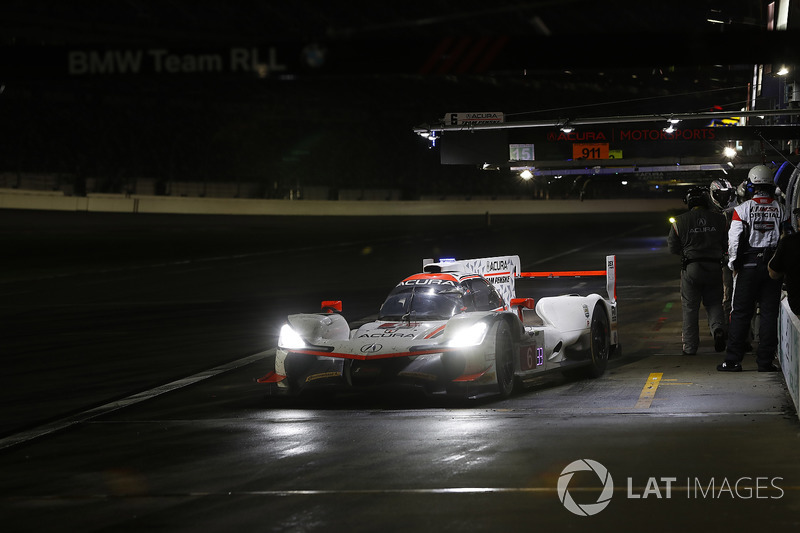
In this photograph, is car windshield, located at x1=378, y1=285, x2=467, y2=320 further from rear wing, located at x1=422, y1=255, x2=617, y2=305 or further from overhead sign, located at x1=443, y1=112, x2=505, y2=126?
overhead sign, located at x1=443, y1=112, x2=505, y2=126

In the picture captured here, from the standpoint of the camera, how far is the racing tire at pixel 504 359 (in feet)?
30.6

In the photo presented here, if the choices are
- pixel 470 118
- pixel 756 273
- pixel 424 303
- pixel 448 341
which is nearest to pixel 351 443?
pixel 448 341

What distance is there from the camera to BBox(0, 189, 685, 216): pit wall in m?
50.4

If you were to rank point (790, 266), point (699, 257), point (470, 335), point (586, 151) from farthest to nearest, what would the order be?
point (586, 151) < point (699, 257) < point (470, 335) < point (790, 266)

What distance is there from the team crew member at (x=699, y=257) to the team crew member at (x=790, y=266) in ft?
9.30

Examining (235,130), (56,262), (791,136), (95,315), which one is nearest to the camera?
(791,136)

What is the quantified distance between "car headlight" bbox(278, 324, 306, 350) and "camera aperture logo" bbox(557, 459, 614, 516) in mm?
3587

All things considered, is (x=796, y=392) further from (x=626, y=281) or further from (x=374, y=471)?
(x=626, y=281)

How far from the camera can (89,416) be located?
931 cm

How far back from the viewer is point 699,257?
Result: 11641 millimetres

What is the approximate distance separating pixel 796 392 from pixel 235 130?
6095cm

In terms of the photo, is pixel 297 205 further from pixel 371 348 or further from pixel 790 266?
pixel 790 266

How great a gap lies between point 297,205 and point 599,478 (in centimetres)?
5384

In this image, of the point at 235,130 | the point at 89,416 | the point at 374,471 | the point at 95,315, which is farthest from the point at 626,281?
the point at 235,130
